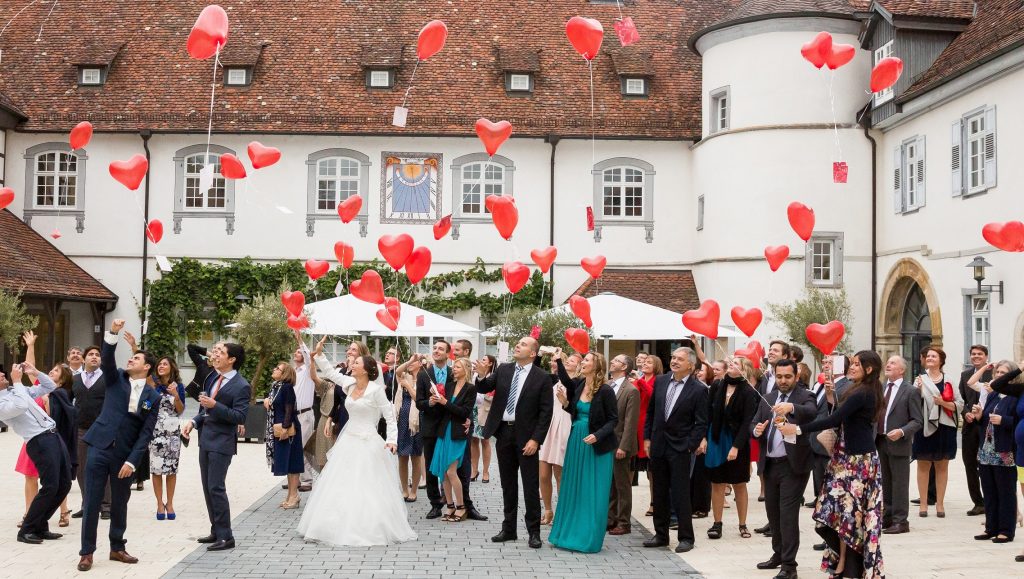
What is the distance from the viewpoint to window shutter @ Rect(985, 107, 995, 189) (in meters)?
19.7

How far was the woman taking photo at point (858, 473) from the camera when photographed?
8.40m

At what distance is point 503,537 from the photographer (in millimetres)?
10516

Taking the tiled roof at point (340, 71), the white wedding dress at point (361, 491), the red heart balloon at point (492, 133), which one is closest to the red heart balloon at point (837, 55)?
the red heart balloon at point (492, 133)

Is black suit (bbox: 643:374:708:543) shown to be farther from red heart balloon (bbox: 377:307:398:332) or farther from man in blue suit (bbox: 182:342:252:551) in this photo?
red heart balloon (bbox: 377:307:398:332)

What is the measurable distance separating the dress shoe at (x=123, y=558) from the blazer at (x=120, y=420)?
0.78 metres

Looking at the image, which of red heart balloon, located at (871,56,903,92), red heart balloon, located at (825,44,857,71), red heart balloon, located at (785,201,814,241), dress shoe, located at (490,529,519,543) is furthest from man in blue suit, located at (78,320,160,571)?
red heart balloon, located at (871,56,903,92)

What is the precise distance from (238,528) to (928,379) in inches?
290

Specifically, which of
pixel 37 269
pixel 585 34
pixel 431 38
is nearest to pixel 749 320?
pixel 585 34

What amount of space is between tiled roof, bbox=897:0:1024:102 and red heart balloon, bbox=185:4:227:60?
1270cm

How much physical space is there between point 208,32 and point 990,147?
1388 cm

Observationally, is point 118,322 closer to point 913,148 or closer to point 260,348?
point 260,348

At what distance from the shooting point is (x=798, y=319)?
23750 mm

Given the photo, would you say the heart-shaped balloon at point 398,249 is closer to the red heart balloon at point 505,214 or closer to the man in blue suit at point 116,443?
the red heart balloon at point 505,214

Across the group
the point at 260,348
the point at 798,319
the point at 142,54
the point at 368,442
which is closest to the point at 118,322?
the point at 368,442
